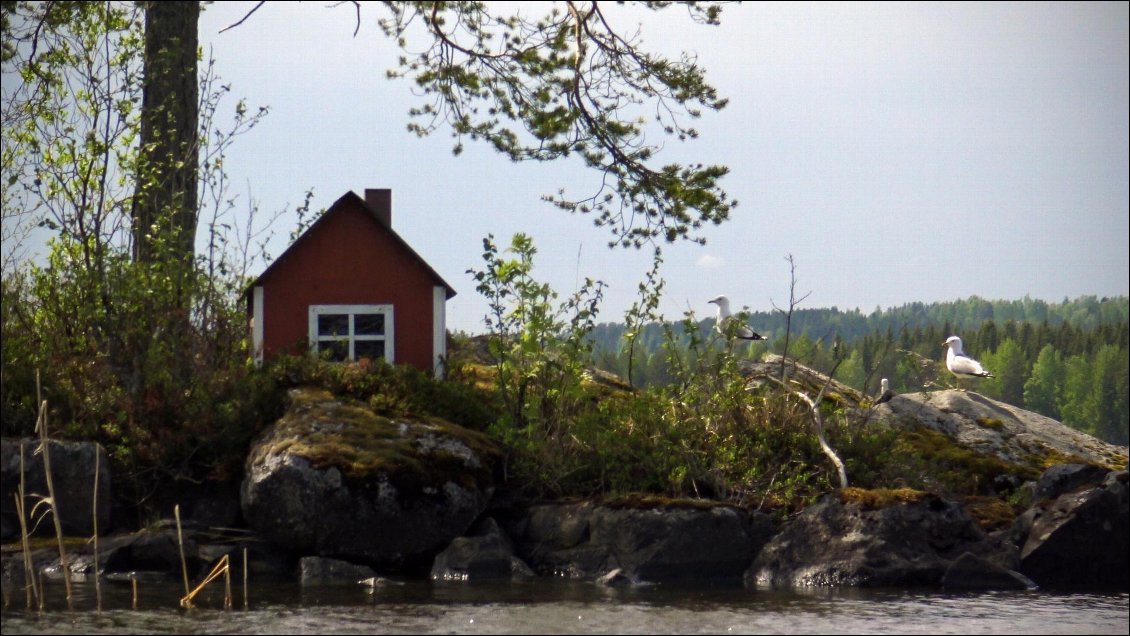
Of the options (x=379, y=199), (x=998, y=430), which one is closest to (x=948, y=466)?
(x=998, y=430)

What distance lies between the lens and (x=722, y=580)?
43.0 ft

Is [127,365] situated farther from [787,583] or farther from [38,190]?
[787,583]

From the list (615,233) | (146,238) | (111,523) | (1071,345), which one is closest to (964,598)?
(615,233)

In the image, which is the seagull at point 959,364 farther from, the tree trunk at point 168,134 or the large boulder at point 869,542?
the tree trunk at point 168,134

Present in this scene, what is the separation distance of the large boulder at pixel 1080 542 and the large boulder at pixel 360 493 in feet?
18.4

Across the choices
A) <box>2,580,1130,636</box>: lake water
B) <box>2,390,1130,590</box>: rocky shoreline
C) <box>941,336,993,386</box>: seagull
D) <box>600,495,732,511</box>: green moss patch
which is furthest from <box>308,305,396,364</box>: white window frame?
<box>941,336,993,386</box>: seagull

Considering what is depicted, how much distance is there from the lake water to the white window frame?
221 inches

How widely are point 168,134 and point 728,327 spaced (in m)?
8.25

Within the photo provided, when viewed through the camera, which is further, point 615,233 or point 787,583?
point 615,233

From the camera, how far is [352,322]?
17.8 metres

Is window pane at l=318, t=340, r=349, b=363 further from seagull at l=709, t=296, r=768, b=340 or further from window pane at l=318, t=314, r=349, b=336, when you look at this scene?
seagull at l=709, t=296, r=768, b=340

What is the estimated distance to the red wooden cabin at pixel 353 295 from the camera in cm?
1769

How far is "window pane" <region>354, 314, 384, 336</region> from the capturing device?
17.9 metres

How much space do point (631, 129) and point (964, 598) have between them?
8.50m
